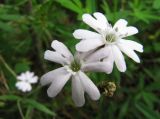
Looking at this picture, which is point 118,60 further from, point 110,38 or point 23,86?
point 23,86

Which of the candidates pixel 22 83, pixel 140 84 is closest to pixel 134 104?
pixel 140 84

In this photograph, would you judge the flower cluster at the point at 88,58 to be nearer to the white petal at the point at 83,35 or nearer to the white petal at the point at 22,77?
the white petal at the point at 83,35

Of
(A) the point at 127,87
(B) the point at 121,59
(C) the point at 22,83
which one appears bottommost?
(A) the point at 127,87

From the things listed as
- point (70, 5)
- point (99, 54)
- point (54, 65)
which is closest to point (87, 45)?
point (99, 54)

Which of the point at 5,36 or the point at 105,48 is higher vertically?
the point at 105,48

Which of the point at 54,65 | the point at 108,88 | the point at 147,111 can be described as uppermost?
the point at 108,88

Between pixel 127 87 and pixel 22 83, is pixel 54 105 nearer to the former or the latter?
pixel 22 83

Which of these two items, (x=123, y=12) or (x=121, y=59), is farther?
(x=123, y=12)
